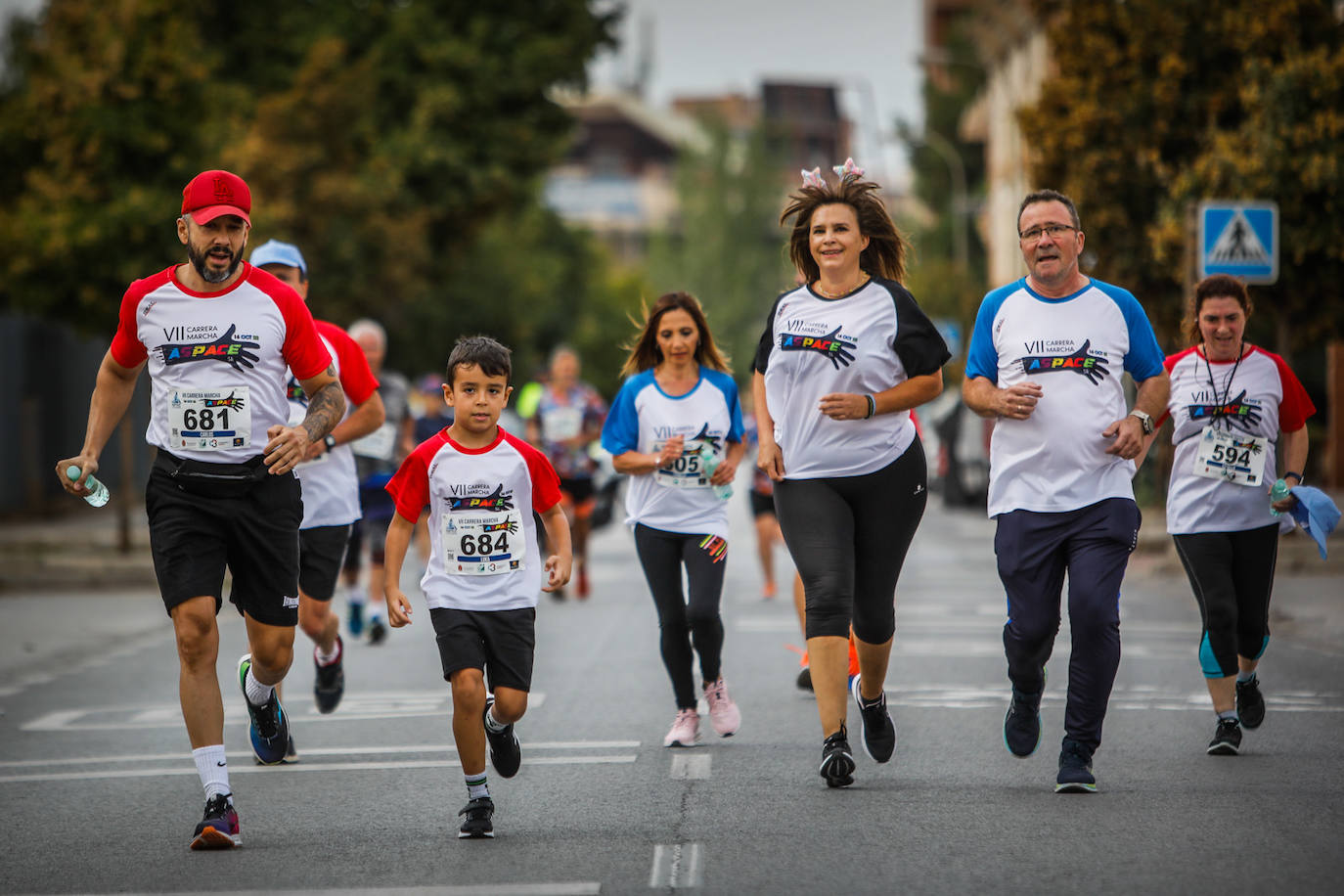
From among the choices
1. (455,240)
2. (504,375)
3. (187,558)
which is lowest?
(187,558)

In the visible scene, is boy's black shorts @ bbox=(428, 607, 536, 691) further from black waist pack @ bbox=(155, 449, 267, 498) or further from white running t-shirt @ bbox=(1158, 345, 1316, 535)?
white running t-shirt @ bbox=(1158, 345, 1316, 535)

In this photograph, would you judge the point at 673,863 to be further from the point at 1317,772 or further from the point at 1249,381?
the point at 1249,381

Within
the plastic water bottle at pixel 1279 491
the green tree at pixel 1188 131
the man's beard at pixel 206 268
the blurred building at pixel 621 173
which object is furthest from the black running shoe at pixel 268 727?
the blurred building at pixel 621 173

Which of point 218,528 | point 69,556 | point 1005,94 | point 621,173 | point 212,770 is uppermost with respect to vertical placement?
point 621,173

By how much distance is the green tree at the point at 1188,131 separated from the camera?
1842cm

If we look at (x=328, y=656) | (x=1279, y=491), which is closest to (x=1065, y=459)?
(x=1279, y=491)

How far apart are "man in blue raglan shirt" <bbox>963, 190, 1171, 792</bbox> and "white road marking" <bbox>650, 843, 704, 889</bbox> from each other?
5.20ft

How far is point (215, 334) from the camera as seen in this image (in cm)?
643

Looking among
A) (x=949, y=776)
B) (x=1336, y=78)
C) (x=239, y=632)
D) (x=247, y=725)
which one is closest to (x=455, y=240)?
(x=1336, y=78)

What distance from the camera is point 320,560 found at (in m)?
8.56

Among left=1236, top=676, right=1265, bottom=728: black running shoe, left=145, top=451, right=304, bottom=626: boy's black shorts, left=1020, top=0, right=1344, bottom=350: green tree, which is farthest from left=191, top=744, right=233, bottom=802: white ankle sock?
left=1020, top=0, right=1344, bottom=350: green tree

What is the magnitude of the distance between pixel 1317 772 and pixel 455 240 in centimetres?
3009

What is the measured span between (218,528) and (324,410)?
22.1 inches

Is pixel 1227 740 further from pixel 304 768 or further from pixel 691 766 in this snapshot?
pixel 304 768
